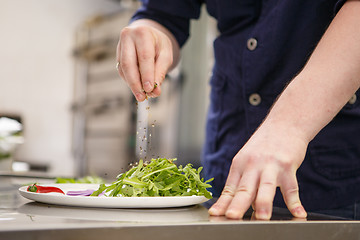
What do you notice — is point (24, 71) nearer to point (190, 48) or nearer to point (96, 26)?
point (96, 26)

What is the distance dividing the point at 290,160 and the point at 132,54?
1.52ft

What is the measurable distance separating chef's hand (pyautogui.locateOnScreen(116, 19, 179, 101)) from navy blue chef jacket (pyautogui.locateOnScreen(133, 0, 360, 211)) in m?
0.27

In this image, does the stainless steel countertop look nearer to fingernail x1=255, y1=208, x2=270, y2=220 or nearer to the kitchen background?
fingernail x1=255, y1=208, x2=270, y2=220

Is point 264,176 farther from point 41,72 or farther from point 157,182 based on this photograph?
point 41,72

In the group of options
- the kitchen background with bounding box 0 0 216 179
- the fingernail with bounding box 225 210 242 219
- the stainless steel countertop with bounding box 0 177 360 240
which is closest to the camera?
the stainless steel countertop with bounding box 0 177 360 240

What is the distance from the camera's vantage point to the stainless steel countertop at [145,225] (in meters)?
0.48

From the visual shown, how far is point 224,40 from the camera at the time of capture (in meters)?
1.24

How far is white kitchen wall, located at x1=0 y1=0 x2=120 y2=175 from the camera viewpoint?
542 centimetres

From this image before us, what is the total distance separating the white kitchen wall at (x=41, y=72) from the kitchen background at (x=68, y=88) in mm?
13

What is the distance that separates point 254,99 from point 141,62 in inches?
14.4

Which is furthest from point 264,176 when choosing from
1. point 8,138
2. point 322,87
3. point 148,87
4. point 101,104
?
point 101,104

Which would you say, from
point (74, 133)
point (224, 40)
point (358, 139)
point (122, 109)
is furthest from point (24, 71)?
point (358, 139)

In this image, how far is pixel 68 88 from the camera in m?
6.02

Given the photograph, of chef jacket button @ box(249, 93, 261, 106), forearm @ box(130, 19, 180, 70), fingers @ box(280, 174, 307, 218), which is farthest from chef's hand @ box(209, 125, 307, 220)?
forearm @ box(130, 19, 180, 70)
